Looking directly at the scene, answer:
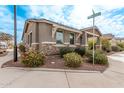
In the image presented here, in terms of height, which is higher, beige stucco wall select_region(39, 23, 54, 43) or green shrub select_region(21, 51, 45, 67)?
beige stucco wall select_region(39, 23, 54, 43)

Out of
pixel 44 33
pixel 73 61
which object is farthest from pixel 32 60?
pixel 44 33

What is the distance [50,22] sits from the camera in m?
12.4

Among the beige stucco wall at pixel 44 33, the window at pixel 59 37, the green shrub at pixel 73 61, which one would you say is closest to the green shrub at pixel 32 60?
the green shrub at pixel 73 61

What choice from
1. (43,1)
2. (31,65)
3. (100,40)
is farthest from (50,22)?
(100,40)

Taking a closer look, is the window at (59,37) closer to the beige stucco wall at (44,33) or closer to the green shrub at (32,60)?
the beige stucco wall at (44,33)

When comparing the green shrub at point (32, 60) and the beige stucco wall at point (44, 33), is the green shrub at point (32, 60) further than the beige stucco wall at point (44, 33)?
No

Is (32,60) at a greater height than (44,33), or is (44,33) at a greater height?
(44,33)

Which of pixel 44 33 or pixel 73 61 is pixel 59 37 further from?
pixel 73 61

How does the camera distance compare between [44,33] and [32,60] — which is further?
[44,33]

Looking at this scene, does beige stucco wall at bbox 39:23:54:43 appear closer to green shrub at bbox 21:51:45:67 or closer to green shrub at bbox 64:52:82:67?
green shrub at bbox 21:51:45:67

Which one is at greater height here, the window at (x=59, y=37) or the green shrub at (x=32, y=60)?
the window at (x=59, y=37)

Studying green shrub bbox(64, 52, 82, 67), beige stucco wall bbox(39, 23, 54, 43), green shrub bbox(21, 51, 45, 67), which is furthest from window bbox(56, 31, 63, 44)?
green shrub bbox(64, 52, 82, 67)
